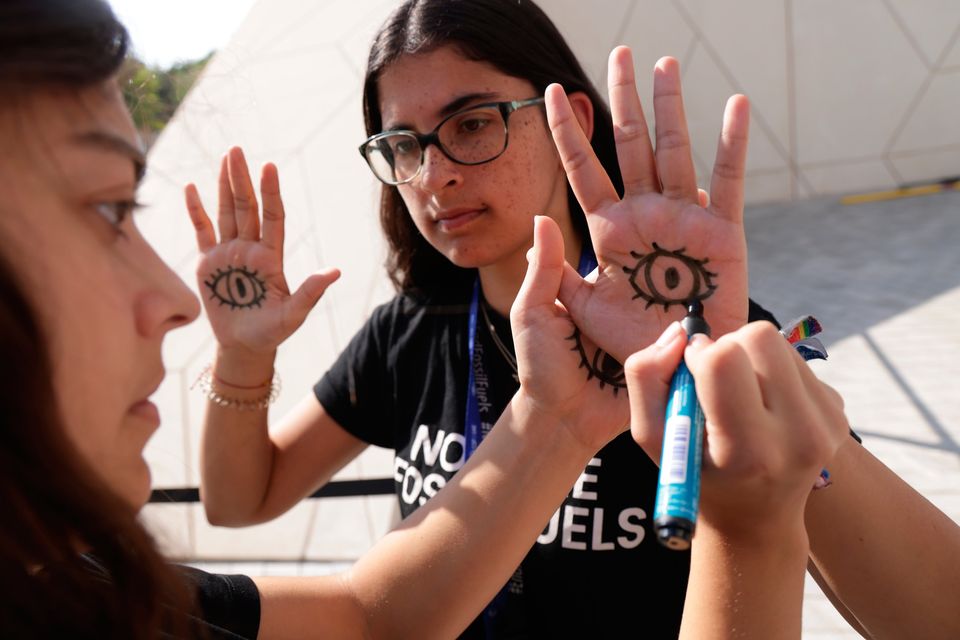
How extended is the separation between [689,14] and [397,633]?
7478 millimetres

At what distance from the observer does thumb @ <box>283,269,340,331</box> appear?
1.69 m

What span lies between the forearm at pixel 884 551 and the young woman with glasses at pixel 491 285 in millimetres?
26

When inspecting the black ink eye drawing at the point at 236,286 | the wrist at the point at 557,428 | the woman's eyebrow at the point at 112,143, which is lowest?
the wrist at the point at 557,428

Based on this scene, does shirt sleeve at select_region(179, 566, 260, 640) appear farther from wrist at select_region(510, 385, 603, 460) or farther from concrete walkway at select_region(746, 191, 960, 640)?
concrete walkway at select_region(746, 191, 960, 640)

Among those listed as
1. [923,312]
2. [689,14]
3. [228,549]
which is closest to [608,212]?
[228,549]

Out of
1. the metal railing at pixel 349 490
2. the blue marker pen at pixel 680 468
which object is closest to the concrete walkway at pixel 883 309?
the metal railing at pixel 349 490

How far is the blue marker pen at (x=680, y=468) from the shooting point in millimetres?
755

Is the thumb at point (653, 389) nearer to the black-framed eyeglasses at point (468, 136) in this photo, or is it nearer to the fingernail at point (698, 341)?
the fingernail at point (698, 341)

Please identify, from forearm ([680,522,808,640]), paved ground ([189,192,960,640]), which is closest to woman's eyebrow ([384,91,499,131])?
forearm ([680,522,808,640])

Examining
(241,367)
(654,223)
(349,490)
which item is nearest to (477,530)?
(654,223)

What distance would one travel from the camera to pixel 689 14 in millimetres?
7637

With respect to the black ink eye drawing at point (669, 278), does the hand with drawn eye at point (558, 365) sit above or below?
below

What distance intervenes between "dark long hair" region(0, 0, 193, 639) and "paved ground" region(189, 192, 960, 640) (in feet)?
7.35

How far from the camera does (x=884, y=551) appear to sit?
1132 millimetres
